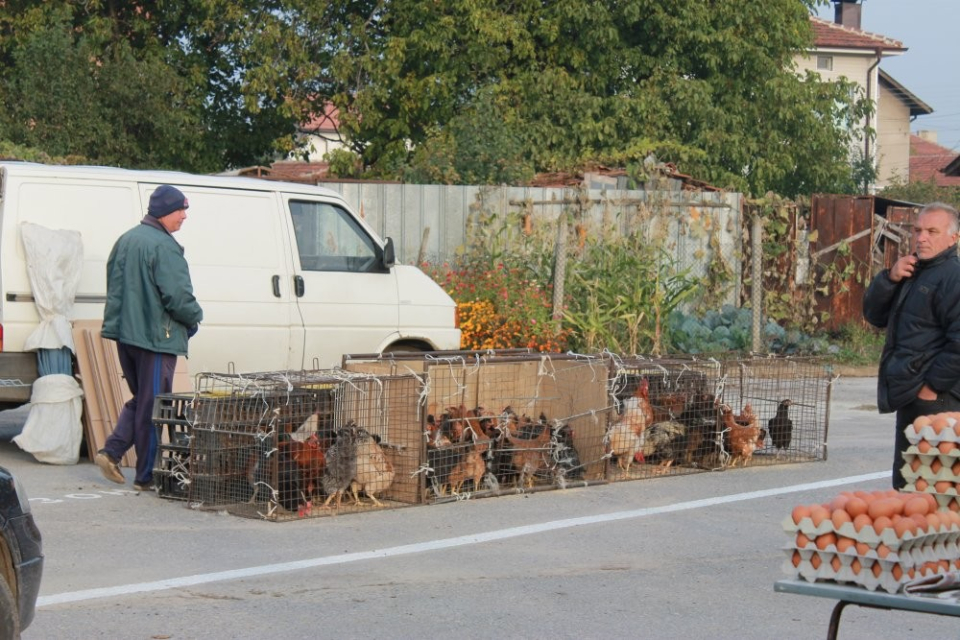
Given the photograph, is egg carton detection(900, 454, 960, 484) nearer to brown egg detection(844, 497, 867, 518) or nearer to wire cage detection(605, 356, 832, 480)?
brown egg detection(844, 497, 867, 518)

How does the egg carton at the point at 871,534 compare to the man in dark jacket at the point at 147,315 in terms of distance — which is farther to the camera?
the man in dark jacket at the point at 147,315

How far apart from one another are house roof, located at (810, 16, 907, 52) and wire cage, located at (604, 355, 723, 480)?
147ft

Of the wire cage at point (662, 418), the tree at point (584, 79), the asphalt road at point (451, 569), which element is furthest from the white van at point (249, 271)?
the tree at point (584, 79)

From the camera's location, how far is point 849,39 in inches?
2096

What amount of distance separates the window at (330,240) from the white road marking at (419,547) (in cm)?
403

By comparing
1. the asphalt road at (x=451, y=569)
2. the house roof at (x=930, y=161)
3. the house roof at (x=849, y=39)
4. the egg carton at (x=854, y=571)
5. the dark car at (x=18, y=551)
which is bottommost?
the asphalt road at (x=451, y=569)

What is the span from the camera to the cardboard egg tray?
4027mm

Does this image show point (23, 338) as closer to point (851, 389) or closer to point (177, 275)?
point (177, 275)

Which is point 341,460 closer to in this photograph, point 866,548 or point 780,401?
point 780,401

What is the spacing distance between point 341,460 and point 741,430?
11.4ft

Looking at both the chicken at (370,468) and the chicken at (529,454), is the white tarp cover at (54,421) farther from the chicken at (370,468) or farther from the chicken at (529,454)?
the chicken at (529,454)

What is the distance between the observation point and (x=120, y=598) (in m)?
6.38

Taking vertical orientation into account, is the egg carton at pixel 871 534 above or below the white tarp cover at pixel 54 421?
above

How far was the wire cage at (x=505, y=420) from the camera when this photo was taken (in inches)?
351
